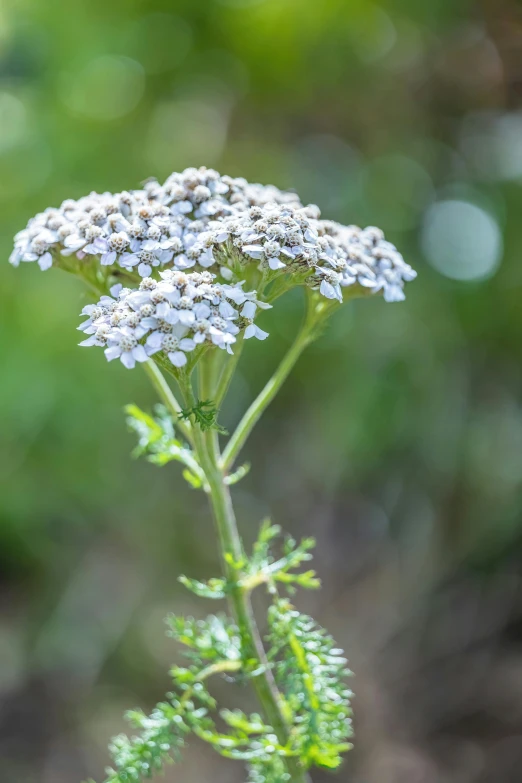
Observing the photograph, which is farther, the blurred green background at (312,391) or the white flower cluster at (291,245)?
the blurred green background at (312,391)

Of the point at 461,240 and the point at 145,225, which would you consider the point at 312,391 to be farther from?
the point at 145,225

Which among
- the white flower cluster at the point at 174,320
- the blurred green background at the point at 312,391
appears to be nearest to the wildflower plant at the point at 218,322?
the white flower cluster at the point at 174,320

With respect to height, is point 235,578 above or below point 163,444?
below

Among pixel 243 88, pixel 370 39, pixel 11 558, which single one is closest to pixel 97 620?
pixel 11 558

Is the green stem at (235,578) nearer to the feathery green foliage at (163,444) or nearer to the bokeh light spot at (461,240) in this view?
the feathery green foliage at (163,444)

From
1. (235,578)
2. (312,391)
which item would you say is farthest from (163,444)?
(312,391)
